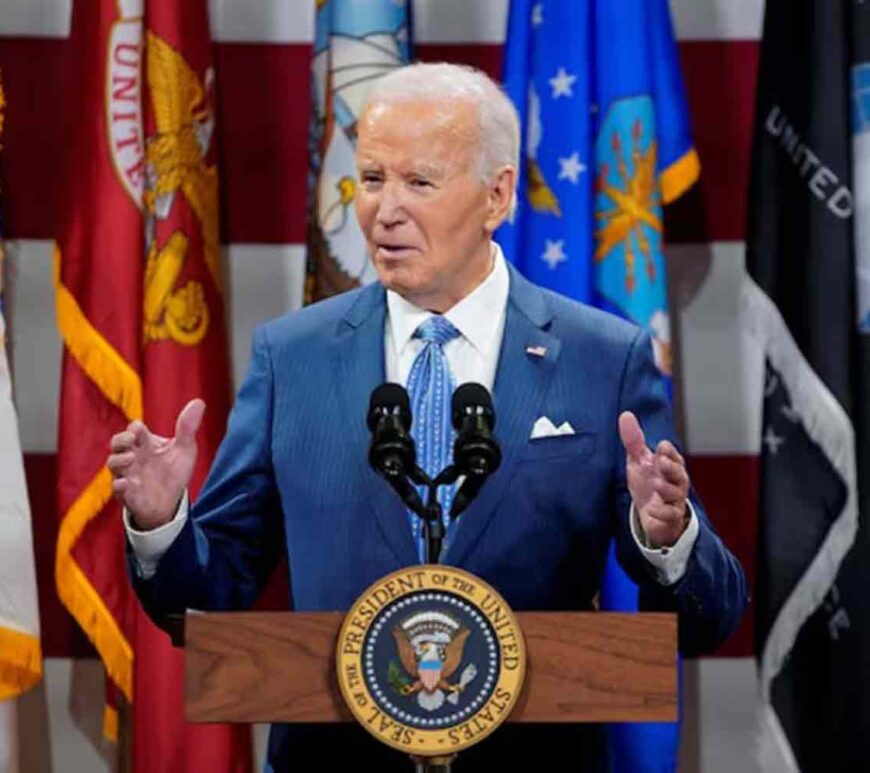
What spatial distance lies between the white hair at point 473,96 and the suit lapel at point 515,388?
16cm

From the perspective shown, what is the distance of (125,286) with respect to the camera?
354 centimetres

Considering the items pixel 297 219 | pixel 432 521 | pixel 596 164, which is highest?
pixel 596 164

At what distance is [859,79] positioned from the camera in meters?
3.53

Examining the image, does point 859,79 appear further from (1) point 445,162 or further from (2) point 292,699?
(2) point 292,699

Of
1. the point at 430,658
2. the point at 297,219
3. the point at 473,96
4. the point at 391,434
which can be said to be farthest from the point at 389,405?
the point at 297,219

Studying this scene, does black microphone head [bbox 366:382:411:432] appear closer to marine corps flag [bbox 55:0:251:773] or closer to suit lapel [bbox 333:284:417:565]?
suit lapel [bbox 333:284:417:565]

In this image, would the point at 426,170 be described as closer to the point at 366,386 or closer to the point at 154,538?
the point at 366,386

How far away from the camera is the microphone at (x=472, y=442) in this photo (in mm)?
1845

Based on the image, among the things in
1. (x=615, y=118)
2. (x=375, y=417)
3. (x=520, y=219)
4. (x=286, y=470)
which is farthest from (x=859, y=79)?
(x=375, y=417)

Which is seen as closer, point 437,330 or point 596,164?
point 437,330

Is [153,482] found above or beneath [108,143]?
beneath

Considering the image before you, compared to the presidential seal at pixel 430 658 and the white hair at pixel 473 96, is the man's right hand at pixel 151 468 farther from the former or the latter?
the white hair at pixel 473 96

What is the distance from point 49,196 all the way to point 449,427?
175cm

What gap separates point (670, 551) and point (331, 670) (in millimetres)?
421
